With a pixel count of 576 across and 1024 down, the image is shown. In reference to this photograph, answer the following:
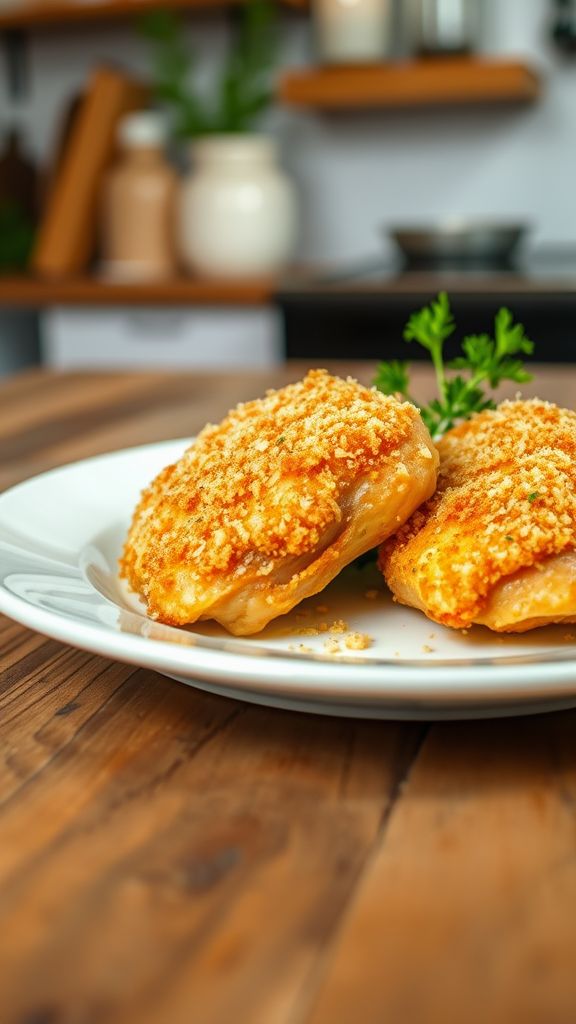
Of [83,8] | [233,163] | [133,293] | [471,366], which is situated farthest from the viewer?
[83,8]

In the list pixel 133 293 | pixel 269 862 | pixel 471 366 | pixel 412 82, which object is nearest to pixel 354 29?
pixel 412 82

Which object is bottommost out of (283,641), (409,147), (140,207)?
(140,207)

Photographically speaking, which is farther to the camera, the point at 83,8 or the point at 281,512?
the point at 83,8

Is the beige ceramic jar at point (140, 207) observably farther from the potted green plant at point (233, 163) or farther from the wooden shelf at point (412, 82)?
the wooden shelf at point (412, 82)

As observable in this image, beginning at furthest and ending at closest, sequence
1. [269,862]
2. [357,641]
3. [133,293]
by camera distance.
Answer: [133,293] → [357,641] → [269,862]

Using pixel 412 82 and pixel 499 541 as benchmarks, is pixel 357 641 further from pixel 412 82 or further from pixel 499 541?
pixel 412 82

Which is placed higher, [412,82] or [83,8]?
[83,8]
